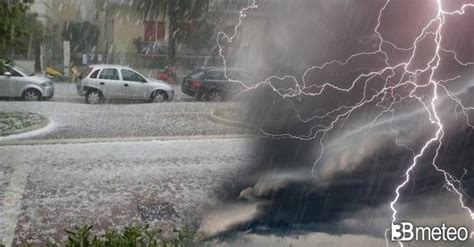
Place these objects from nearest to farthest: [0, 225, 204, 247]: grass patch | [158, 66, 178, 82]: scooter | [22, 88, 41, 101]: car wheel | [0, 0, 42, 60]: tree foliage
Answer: [0, 225, 204, 247]: grass patch → [22, 88, 41, 101]: car wheel → [0, 0, 42, 60]: tree foliage → [158, 66, 178, 82]: scooter

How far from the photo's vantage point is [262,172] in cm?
332

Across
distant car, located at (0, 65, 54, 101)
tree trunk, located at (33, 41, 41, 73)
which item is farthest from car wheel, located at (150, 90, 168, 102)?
tree trunk, located at (33, 41, 41, 73)

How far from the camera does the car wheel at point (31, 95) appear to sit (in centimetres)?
299

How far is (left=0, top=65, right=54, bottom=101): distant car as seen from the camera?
308cm

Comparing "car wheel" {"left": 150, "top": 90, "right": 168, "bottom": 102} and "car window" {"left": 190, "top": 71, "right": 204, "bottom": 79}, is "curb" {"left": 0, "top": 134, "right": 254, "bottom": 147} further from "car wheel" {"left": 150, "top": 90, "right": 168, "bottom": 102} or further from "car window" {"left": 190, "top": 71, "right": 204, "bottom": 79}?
"car window" {"left": 190, "top": 71, "right": 204, "bottom": 79}

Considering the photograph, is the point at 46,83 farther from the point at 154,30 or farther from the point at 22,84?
→ the point at 154,30

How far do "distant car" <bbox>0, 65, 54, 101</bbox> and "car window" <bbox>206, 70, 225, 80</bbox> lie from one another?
1.03 meters

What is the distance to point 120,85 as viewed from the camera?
3279mm

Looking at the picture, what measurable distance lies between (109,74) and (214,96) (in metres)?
0.73

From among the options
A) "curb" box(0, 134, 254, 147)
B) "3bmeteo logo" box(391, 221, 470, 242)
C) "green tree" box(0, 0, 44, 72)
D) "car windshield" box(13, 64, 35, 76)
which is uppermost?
"green tree" box(0, 0, 44, 72)

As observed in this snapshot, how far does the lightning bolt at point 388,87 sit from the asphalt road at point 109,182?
1.62ft

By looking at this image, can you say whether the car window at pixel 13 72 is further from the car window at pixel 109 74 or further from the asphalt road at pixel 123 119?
the car window at pixel 109 74

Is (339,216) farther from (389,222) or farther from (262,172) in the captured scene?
(262,172)

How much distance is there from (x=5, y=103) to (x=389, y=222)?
268 cm
